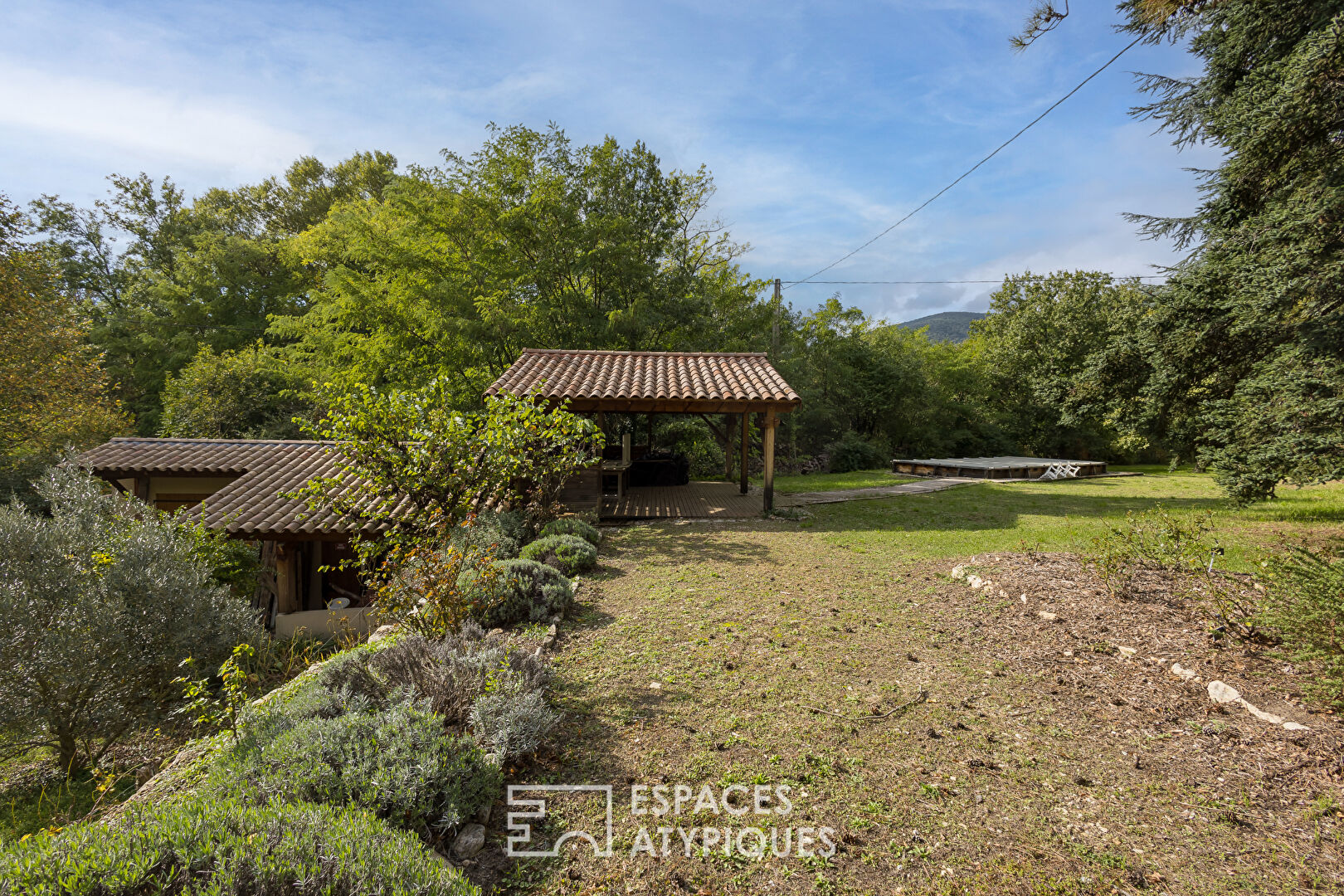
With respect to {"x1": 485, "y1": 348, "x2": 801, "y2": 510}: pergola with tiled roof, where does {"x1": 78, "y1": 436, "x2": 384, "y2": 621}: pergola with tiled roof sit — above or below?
below

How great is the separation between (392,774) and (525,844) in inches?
27.0

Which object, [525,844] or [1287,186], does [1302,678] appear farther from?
[1287,186]

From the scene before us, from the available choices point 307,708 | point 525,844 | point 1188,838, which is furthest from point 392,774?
point 1188,838

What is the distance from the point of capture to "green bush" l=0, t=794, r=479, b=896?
1.66 metres

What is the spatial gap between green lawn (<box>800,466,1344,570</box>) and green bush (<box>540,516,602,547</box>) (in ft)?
13.0

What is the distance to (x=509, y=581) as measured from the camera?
214 inches

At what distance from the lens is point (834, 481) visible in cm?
1848

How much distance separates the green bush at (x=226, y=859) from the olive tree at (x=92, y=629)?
443cm

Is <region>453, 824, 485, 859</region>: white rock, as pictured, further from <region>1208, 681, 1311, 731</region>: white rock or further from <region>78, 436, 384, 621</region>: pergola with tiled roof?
<region>78, 436, 384, 621</region>: pergola with tiled roof

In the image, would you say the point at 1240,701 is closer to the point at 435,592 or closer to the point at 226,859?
the point at 226,859

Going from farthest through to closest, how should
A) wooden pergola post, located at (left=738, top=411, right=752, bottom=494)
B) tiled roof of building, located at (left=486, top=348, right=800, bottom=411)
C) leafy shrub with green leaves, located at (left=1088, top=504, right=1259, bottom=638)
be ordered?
1. wooden pergola post, located at (left=738, top=411, right=752, bottom=494)
2. tiled roof of building, located at (left=486, top=348, right=800, bottom=411)
3. leafy shrub with green leaves, located at (left=1088, top=504, right=1259, bottom=638)

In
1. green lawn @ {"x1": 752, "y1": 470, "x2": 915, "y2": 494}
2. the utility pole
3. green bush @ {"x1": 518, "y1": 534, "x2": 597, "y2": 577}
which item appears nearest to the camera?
green bush @ {"x1": 518, "y1": 534, "x2": 597, "y2": 577}

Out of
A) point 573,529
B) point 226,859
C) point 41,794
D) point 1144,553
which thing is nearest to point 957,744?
point 226,859

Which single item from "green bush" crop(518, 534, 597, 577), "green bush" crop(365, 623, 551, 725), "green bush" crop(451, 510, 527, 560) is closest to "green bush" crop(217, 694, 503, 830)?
"green bush" crop(365, 623, 551, 725)
